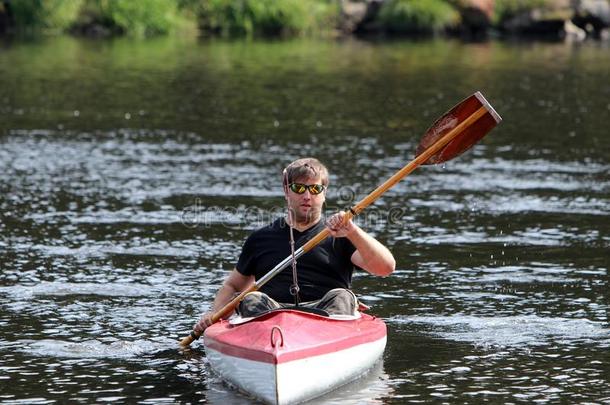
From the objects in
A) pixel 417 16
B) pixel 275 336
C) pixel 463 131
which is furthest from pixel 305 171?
pixel 417 16

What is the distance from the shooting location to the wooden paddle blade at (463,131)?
1079 cm

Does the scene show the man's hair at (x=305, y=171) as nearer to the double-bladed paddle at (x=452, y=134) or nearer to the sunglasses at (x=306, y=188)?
the sunglasses at (x=306, y=188)

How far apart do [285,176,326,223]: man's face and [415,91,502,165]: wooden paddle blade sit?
53.9 inches

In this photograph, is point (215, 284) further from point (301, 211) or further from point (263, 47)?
point (263, 47)

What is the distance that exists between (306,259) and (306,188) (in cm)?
78

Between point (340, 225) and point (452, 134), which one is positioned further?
point (452, 134)

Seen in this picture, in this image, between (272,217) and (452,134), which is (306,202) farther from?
(272,217)

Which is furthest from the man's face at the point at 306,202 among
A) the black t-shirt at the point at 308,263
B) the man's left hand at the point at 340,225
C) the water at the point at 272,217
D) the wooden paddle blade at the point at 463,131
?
the water at the point at 272,217

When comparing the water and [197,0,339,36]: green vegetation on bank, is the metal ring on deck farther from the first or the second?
[197,0,339,36]: green vegetation on bank

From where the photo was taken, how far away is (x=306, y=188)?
9.89 meters

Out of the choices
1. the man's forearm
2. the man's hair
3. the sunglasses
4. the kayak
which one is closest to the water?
the kayak

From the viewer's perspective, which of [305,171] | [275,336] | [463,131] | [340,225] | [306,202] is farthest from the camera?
[463,131]

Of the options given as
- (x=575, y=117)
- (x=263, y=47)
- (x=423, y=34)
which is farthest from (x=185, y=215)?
(x=423, y=34)

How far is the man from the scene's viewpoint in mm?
9898
